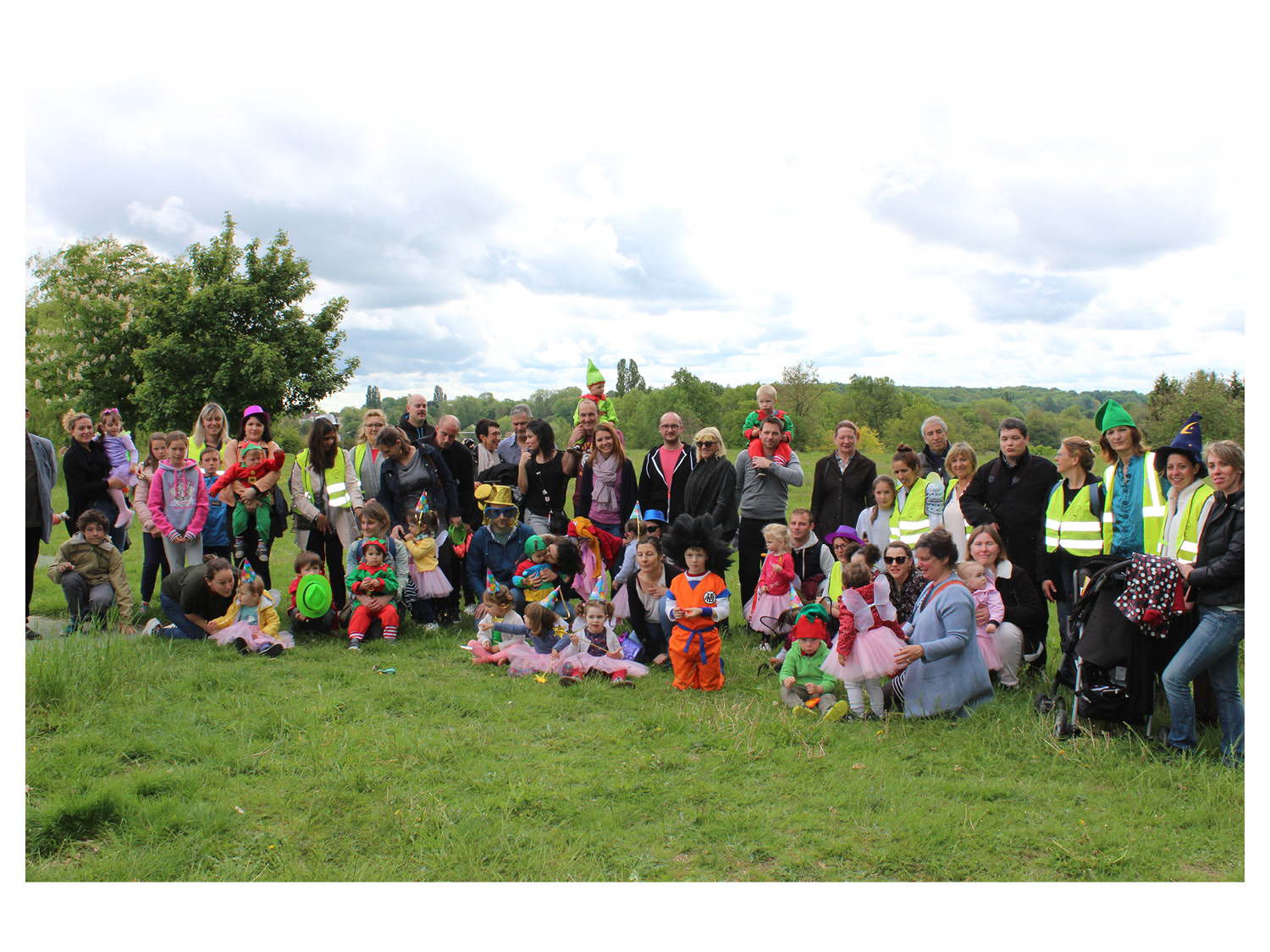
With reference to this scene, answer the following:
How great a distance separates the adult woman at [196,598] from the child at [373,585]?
1088 mm

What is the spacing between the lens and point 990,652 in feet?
18.8

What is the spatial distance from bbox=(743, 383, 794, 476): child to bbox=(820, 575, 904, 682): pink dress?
2231mm

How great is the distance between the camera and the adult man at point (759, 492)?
7555 mm

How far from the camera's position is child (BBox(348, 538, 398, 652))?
724 centimetres

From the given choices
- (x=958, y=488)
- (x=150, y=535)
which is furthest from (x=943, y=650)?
(x=150, y=535)

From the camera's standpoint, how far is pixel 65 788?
4.12 metres

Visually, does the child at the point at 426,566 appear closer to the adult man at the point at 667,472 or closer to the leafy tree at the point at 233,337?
the adult man at the point at 667,472

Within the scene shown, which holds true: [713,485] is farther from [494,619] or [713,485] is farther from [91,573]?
[91,573]

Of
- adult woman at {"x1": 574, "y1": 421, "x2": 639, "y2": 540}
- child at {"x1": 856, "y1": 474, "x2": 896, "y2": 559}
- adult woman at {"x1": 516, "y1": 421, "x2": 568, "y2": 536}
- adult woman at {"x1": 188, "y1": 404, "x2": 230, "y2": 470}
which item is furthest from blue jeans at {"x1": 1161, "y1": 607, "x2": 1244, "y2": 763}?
adult woman at {"x1": 188, "y1": 404, "x2": 230, "y2": 470}

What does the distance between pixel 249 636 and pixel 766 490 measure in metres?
4.92

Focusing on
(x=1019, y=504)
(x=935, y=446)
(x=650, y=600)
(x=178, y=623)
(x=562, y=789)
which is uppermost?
(x=935, y=446)

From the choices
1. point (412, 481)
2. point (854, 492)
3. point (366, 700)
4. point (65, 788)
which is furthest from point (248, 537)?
point (854, 492)

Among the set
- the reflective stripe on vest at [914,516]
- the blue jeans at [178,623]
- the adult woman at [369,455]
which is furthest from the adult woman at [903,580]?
the blue jeans at [178,623]

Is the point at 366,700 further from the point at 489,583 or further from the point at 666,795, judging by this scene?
→ the point at 666,795
